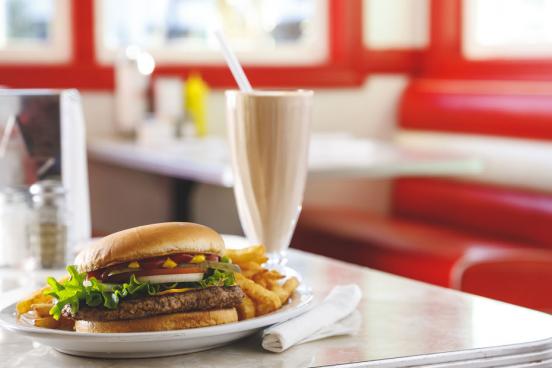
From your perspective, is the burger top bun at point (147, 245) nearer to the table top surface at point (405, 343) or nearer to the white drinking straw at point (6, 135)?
the table top surface at point (405, 343)

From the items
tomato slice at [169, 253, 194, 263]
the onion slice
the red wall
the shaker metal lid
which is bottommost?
the onion slice

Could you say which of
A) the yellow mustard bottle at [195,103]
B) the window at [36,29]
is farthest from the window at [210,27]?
the yellow mustard bottle at [195,103]

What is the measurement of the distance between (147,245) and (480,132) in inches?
135

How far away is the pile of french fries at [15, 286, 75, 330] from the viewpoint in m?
1.04

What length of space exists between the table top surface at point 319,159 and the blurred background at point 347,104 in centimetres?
1

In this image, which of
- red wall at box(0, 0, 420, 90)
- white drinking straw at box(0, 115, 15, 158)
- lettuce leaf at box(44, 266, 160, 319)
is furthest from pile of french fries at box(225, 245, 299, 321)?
red wall at box(0, 0, 420, 90)

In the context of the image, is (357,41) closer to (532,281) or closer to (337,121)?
(337,121)

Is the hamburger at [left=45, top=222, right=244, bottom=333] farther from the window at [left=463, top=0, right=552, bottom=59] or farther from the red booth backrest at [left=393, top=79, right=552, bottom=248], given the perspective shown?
the window at [left=463, top=0, right=552, bottom=59]

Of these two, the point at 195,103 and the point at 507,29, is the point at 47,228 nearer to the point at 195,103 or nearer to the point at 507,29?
the point at 195,103

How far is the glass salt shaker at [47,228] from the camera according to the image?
151 centimetres

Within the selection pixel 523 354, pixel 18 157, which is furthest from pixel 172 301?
pixel 18 157

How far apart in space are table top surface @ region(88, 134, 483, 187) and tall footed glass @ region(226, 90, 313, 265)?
135 cm

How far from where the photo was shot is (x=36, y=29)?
13.9 ft

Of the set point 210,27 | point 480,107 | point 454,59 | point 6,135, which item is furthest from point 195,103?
point 6,135
